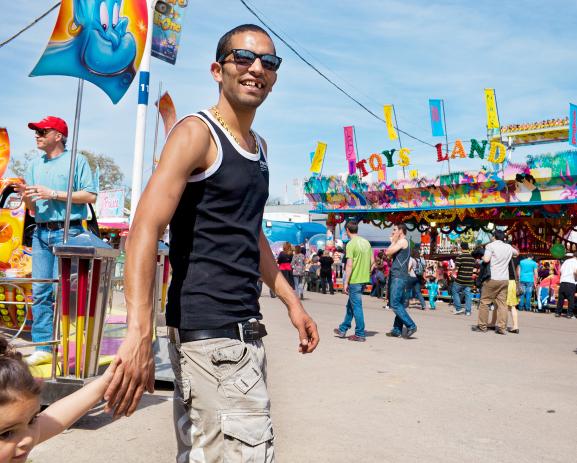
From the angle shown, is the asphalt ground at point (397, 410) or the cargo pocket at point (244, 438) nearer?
the cargo pocket at point (244, 438)

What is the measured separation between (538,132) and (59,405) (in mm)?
31244

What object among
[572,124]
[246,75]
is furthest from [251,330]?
[572,124]

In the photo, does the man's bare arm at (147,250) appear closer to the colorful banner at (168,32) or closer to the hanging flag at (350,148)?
the colorful banner at (168,32)

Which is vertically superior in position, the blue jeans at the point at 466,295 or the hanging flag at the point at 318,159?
the hanging flag at the point at 318,159

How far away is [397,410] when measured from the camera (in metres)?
5.53

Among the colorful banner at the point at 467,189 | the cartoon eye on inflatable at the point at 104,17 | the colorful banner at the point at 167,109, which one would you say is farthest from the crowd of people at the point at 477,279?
the cartoon eye on inflatable at the point at 104,17

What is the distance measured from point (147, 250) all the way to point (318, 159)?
74.3 feet

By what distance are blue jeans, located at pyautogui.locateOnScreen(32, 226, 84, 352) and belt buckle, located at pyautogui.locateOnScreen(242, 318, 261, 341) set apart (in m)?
3.06

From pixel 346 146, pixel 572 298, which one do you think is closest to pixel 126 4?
pixel 572 298

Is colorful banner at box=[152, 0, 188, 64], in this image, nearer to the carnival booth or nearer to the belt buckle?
the belt buckle

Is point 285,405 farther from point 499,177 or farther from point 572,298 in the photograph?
point 499,177

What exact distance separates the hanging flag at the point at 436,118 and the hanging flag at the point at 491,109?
1.40 metres

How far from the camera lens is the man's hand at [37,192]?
4.71 meters

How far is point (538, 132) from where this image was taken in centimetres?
3038
